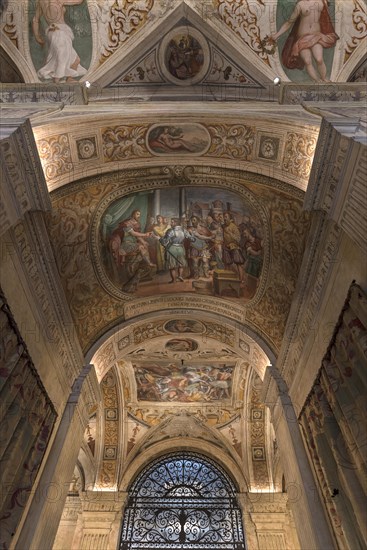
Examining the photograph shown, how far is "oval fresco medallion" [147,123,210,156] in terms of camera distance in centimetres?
682

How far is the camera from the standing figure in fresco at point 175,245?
815 cm

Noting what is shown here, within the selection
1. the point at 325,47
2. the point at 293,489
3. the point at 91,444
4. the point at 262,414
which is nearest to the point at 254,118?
the point at 325,47

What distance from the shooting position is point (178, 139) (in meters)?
6.99

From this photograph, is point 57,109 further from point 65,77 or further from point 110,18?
point 110,18

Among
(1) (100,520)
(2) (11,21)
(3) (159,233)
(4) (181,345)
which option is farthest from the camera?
(1) (100,520)

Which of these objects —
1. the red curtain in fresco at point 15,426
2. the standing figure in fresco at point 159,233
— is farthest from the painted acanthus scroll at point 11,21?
the red curtain in fresco at point 15,426

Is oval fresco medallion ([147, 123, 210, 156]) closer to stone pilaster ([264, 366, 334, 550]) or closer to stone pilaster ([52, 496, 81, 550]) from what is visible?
stone pilaster ([264, 366, 334, 550])

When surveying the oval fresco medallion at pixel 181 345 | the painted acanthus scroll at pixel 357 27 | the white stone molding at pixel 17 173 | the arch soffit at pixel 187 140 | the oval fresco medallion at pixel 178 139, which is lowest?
the white stone molding at pixel 17 173

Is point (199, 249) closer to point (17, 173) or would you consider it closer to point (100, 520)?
point (17, 173)

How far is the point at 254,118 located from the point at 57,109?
2956 millimetres

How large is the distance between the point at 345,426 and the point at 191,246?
→ 4316 millimetres

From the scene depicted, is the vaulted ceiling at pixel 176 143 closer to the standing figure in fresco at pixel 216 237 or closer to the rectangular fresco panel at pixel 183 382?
the standing figure in fresco at pixel 216 237

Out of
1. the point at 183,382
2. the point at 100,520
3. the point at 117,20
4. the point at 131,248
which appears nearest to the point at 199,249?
the point at 131,248

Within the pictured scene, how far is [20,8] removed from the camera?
21.0 feet
